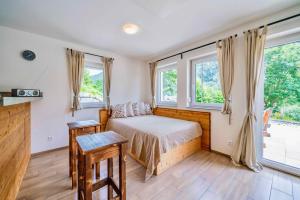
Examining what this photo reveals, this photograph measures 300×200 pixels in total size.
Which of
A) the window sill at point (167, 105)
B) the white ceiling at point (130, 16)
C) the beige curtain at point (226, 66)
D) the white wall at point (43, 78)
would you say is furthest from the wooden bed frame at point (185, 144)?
the white ceiling at point (130, 16)

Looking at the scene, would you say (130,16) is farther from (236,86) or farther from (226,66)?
(236,86)

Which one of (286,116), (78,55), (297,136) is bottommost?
Answer: (297,136)

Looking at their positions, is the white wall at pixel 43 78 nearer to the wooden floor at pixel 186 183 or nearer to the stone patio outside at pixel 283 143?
the wooden floor at pixel 186 183

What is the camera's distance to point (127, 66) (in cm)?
382

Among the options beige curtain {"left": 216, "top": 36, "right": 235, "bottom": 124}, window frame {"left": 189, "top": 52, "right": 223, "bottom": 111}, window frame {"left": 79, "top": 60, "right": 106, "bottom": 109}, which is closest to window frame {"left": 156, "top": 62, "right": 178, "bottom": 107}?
window frame {"left": 189, "top": 52, "right": 223, "bottom": 111}

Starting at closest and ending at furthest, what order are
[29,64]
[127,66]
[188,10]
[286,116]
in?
[188,10]
[286,116]
[29,64]
[127,66]

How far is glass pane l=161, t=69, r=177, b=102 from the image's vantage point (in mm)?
3582

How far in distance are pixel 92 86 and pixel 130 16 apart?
6.36 feet

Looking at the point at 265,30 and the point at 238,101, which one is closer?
the point at 265,30

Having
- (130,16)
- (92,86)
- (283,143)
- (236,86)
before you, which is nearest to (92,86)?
(92,86)

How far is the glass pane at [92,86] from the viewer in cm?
307

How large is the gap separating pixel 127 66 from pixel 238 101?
289 centimetres

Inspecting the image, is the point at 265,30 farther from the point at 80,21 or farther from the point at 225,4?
the point at 80,21

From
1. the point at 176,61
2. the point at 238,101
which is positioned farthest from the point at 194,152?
the point at 176,61
